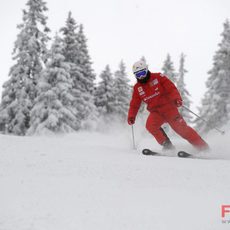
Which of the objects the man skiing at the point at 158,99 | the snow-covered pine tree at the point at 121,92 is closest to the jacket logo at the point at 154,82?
the man skiing at the point at 158,99

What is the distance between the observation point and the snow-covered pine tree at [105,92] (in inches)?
1299

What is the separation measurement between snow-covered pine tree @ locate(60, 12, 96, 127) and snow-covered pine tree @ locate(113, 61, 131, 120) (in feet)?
17.5

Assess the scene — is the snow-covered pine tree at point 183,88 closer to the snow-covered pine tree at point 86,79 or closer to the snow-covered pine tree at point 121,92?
the snow-covered pine tree at point 121,92

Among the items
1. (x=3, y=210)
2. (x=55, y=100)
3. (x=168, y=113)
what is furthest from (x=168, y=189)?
(x=55, y=100)

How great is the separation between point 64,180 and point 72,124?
1992cm

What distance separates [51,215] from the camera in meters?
2.67

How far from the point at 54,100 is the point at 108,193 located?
19.6m

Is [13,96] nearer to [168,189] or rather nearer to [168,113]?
[168,113]

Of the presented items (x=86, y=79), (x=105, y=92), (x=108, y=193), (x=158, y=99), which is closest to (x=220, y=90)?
(x=86, y=79)

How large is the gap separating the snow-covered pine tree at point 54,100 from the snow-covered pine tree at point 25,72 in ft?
3.48

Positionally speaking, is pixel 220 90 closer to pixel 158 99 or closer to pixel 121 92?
pixel 121 92

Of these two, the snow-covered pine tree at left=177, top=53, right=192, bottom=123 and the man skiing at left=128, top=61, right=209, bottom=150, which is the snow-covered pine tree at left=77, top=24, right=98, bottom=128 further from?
the man skiing at left=128, top=61, right=209, bottom=150

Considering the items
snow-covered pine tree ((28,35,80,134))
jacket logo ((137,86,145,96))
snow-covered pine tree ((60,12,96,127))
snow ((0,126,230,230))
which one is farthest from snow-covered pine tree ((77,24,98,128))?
snow ((0,126,230,230))

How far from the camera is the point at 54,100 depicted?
22.3m
